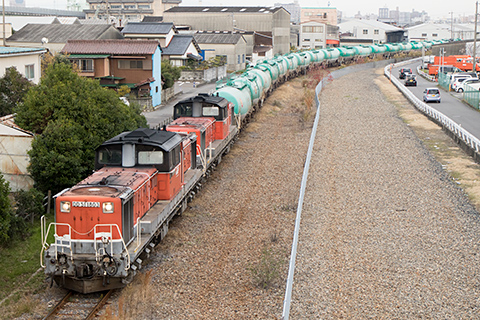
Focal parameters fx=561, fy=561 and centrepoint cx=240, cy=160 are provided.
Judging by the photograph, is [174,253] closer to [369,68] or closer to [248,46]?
[248,46]

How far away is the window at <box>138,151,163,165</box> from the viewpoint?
17234 millimetres

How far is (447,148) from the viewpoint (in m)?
34.9

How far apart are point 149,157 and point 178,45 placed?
48883 mm

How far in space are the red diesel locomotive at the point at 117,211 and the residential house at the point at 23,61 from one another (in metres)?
17.3

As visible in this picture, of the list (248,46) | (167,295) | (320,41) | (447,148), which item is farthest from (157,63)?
(320,41)

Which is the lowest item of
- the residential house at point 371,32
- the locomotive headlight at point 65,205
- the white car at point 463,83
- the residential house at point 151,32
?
the locomotive headlight at point 65,205

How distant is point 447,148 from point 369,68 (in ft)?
213

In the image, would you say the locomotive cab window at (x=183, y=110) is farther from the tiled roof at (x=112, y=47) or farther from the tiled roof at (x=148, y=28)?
the tiled roof at (x=148, y=28)

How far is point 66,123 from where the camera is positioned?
73.3 ft

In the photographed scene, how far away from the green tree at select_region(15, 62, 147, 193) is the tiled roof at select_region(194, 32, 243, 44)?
5162cm

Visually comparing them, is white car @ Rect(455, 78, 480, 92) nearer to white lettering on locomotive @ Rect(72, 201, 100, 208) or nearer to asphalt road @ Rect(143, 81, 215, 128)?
asphalt road @ Rect(143, 81, 215, 128)

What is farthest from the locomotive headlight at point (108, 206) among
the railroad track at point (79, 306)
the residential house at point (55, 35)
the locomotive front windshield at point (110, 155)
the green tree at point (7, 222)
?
the residential house at point (55, 35)

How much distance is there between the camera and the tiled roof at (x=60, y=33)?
5603cm

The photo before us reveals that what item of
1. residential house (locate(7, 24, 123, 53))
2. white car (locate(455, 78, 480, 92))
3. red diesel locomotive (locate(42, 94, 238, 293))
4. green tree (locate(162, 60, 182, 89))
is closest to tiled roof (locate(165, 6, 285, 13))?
residential house (locate(7, 24, 123, 53))
